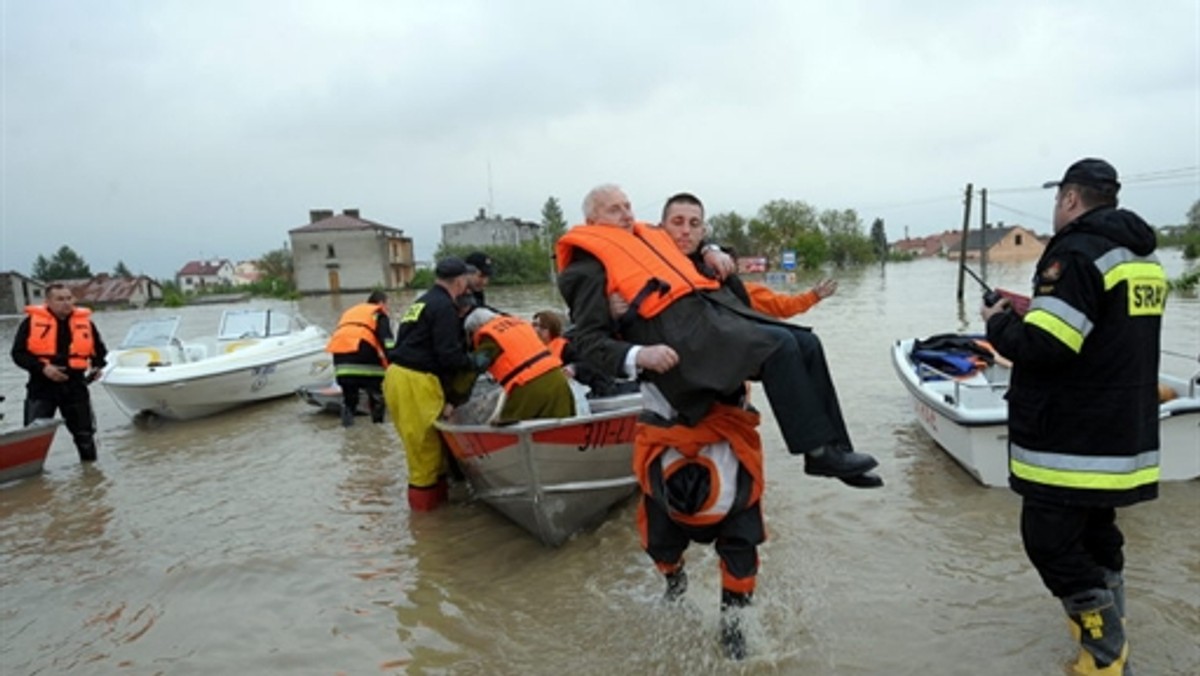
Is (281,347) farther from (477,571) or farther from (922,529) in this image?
(922,529)

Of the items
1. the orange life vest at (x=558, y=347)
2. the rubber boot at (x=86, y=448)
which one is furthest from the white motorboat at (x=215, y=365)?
the orange life vest at (x=558, y=347)

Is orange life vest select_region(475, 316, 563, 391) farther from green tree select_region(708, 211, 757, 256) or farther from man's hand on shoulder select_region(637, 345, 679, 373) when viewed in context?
green tree select_region(708, 211, 757, 256)

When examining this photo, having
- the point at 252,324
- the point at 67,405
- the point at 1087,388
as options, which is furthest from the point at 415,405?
the point at 252,324

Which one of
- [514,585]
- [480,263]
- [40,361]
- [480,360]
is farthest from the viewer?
[40,361]

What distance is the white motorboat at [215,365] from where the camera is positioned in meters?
10.3

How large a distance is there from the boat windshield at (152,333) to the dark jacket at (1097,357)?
12.0 meters

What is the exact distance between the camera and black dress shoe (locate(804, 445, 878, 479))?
272 cm

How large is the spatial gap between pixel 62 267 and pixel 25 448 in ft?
363

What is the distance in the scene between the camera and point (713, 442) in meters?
3.06

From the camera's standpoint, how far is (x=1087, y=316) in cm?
262

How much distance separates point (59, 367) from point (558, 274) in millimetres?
7119

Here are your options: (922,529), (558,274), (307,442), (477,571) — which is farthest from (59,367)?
(922,529)

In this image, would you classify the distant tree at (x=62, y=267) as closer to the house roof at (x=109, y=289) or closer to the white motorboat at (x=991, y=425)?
the house roof at (x=109, y=289)

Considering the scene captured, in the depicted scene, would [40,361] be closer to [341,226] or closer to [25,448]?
[25,448]
